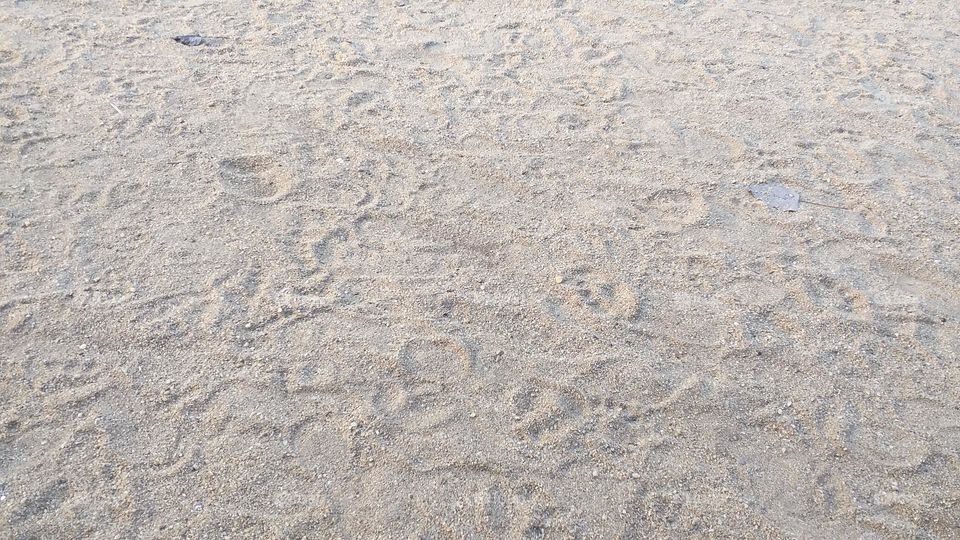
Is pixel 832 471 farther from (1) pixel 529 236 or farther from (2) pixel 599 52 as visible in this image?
(2) pixel 599 52

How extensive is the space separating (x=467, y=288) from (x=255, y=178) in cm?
111

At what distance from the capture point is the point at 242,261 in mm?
2986

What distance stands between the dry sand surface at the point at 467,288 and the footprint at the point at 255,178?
19 mm

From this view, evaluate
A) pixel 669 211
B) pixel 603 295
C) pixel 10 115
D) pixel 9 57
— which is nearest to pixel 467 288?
pixel 603 295

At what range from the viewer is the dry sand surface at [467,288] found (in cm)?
230

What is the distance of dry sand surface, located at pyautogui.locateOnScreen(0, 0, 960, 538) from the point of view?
230 cm

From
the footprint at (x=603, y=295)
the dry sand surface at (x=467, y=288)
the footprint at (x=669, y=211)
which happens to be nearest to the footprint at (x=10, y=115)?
the dry sand surface at (x=467, y=288)

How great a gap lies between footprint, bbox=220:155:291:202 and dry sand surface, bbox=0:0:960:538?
2cm

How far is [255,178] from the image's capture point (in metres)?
3.47

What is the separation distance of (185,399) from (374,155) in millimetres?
1517

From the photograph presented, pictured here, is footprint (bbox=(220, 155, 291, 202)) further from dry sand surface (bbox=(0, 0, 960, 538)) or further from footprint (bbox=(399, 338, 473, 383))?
footprint (bbox=(399, 338, 473, 383))

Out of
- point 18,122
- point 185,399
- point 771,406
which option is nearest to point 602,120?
point 771,406

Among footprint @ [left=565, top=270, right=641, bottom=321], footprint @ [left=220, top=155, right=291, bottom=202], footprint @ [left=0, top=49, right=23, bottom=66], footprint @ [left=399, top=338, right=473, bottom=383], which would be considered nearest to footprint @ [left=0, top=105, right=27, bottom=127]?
footprint @ [left=0, top=49, right=23, bottom=66]

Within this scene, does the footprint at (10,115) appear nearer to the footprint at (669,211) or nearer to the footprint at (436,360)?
the footprint at (436,360)
